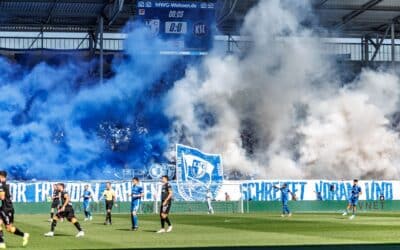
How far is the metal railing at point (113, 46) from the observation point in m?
76.9

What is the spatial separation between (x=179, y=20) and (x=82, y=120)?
16.4 metres

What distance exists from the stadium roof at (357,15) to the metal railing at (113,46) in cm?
189

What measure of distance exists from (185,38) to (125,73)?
478 inches

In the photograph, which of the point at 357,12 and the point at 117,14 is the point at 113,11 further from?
the point at 357,12

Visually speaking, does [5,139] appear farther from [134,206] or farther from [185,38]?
[134,206]

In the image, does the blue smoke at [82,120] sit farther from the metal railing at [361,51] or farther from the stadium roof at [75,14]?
the metal railing at [361,51]

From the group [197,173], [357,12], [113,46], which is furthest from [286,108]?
[113,46]

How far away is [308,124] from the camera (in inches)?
2918

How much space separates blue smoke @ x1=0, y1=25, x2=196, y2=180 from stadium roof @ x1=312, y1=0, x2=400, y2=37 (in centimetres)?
1301

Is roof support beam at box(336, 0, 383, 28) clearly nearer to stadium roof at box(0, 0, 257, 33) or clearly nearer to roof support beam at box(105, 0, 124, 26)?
stadium roof at box(0, 0, 257, 33)

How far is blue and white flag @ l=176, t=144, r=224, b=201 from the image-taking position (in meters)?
64.0

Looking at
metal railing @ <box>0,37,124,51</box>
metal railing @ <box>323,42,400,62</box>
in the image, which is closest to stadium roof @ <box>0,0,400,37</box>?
metal railing @ <box>0,37,124,51</box>

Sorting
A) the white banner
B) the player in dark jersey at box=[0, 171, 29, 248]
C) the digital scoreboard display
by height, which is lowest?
the player in dark jersey at box=[0, 171, 29, 248]

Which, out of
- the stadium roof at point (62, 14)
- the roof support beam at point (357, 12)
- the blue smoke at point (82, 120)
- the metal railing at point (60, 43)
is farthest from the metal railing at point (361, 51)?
the stadium roof at point (62, 14)
